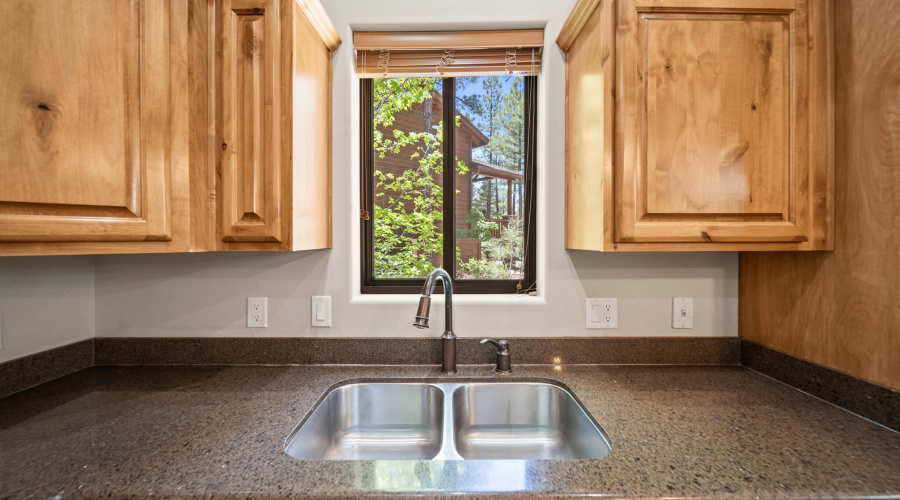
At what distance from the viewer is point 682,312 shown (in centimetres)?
136

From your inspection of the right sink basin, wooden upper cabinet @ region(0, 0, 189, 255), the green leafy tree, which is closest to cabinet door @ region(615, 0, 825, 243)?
the right sink basin

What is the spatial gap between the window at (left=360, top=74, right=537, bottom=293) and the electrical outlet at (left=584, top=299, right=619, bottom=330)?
262 mm

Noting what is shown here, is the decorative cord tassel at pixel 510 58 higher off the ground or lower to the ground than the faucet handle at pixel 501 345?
higher

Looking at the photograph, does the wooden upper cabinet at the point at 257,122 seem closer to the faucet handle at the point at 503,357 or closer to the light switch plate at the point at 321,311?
the light switch plate at the point at 321,311

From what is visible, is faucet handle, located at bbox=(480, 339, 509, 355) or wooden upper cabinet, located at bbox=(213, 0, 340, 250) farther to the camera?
faucet handle, located at bbox=(480, 339, 509, 355)

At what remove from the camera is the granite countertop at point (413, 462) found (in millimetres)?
669

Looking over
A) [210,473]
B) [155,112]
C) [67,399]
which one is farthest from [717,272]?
[67,399]

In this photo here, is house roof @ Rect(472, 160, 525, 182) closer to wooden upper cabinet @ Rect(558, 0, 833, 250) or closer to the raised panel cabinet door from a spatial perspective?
wooden upper cabinet @ Rect(558, 0, 833, 250)

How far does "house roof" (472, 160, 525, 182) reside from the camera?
154cm

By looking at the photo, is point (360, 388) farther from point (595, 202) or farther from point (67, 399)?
point (595, 202)

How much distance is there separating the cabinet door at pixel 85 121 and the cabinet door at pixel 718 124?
1.21 meters

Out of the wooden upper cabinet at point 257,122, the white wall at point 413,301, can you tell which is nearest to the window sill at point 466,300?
the white wall at point 413,301

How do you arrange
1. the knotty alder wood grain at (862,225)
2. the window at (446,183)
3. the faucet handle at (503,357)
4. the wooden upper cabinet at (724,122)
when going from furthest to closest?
the window at (446,183)
the faucet handle at (503,357)
the wooden upper cabinet at (724,122)
the knotty alder wood grain at (862,225)

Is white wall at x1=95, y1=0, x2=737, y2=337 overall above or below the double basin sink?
above
